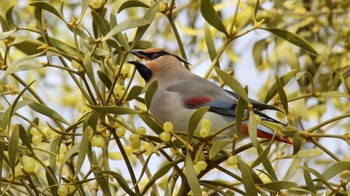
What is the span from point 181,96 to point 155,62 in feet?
0.56

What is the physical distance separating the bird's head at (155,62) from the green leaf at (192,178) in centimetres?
76

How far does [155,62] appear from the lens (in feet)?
7.78

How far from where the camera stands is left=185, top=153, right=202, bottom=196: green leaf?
144 centimetres

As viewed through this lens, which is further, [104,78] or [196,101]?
[196,101]

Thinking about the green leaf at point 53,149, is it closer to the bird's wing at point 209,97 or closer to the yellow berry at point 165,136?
the yellow berry at point 165,136

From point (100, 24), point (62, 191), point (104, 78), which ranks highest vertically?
point (100, 24)

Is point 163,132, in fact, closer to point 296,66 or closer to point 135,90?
point 135,90

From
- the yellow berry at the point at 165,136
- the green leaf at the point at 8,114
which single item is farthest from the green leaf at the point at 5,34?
the yellow berry at the point at 165,136

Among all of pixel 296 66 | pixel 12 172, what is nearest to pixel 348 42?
pixel 296 66

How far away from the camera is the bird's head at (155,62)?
7.51ft

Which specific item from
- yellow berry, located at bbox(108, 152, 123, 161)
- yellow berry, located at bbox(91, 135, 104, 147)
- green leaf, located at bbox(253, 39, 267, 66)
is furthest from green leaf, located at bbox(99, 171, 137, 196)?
green leaf, located at bbox(253, 39, 267, 66)

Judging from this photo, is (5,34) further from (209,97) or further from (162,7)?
(209,97)

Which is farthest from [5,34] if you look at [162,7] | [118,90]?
[162,7]

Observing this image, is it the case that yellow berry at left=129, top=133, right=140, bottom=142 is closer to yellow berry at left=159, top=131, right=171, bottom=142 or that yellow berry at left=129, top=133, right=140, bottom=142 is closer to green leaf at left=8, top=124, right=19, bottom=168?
yellow berry at left=159, top=131, right=171, bottom=142
